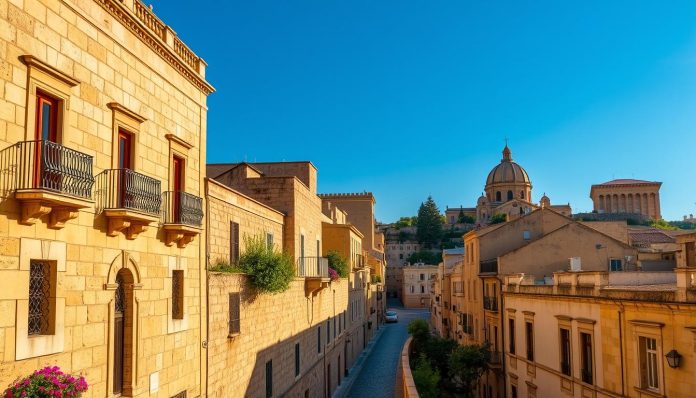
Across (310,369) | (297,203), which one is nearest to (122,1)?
(297,203)

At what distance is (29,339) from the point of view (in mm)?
8016

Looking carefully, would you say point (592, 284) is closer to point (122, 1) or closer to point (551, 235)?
point (551, 235)

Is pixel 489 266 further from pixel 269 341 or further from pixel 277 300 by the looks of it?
pixel 269 341

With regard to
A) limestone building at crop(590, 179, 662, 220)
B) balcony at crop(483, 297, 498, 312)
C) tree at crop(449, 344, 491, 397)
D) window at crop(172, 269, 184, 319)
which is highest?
limestone building at crop(590, 179, 662, 220)

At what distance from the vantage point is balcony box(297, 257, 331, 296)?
23961 mm

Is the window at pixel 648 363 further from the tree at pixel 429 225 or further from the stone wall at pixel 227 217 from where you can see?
the tree at pixel 429 225

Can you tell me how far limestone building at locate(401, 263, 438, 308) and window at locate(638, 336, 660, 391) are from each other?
2847 inches

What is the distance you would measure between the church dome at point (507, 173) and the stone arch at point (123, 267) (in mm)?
126820

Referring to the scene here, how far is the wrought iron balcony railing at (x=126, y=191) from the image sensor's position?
977cm

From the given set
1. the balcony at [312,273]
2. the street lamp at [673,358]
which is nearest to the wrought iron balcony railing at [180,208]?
the balcony at [312,273]

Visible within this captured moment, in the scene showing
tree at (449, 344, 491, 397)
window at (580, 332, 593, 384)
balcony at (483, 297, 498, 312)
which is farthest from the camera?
balcony at (483, 297, 498, 312)

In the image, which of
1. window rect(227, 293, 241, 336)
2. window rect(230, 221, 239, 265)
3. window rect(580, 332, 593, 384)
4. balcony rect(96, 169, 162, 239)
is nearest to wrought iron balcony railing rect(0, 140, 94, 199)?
balcony rect(96, 169, 162, 239)

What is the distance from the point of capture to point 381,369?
39.1 meters

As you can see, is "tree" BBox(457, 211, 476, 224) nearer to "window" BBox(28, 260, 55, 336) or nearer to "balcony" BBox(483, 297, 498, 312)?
"balcony" BBox(483, 297, 498, 312)
